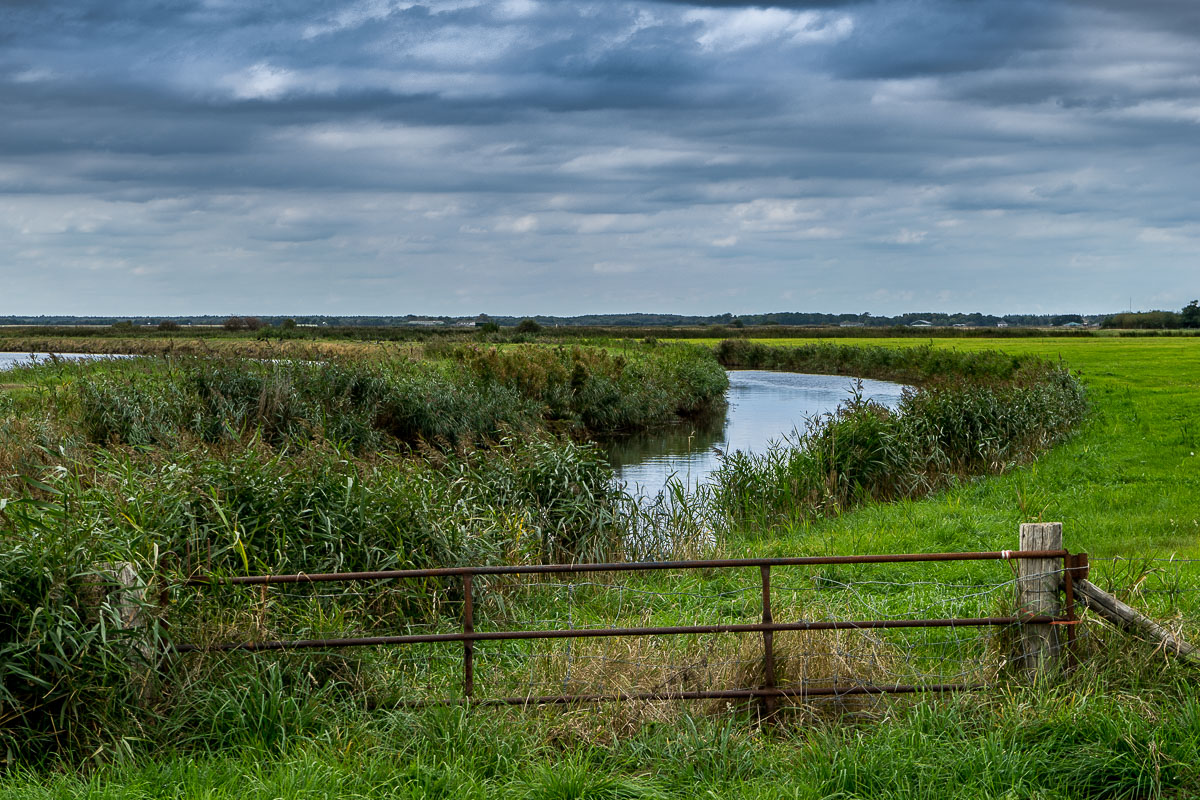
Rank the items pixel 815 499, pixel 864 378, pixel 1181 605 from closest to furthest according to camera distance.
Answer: pixel 1181 605, pixel 815 499, pixel 864 378

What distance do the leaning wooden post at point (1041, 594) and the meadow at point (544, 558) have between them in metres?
0.17

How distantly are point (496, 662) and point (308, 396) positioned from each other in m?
15.8

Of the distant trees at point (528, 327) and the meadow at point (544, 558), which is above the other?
the distant trees at point (528, 327)

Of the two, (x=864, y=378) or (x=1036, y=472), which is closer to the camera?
(x=1036, y=472)

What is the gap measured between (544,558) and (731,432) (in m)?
19.4

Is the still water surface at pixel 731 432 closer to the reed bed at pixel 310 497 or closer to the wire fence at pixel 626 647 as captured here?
the reed bed at pixel 310 497

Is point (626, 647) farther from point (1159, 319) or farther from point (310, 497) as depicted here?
point (1159, 319)

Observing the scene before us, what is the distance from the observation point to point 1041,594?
5789 millimetres

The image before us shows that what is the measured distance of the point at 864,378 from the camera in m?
59.1

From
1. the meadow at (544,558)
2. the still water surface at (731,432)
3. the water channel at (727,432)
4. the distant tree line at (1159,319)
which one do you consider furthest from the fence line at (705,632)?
the distant tree line at (1159,319)

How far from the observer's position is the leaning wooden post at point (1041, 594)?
18.9 feet

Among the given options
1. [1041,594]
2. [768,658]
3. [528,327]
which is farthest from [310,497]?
[528,327]

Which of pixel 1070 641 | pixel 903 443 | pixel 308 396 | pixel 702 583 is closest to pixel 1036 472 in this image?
pixel 903 443

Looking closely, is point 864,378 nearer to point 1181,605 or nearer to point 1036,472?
point 1036,472
